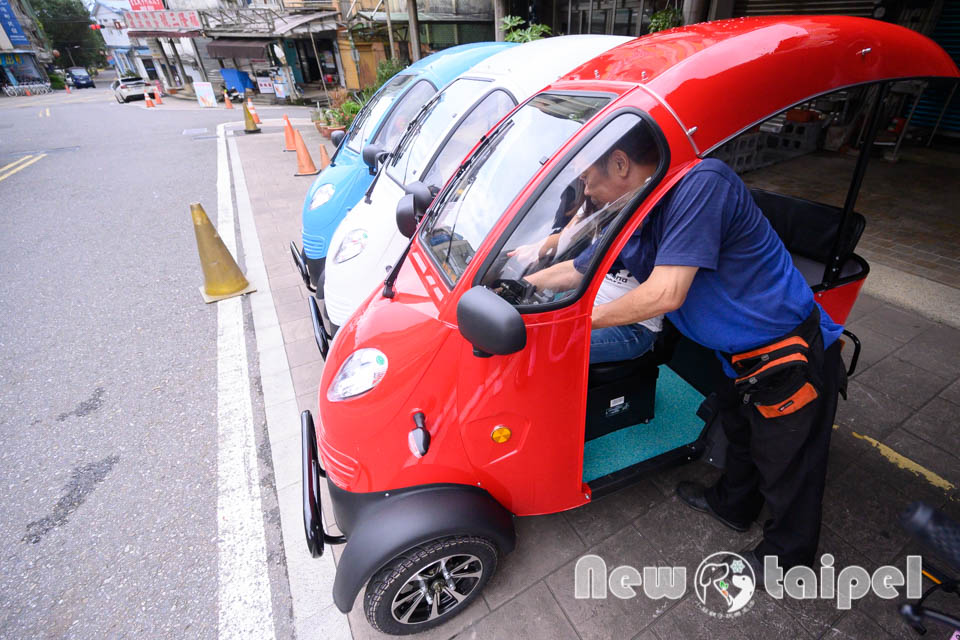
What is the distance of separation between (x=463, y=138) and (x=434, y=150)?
Result: 25 cm

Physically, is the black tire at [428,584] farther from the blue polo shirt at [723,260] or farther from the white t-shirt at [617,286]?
the white t-shirt at [617,286]

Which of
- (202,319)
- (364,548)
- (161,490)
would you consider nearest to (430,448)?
(364,548)

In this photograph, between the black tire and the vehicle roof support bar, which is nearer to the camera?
the black tire

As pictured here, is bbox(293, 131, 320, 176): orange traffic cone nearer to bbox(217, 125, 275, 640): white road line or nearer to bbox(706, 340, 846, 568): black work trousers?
bbox(217, 125, 275, 640): white road line

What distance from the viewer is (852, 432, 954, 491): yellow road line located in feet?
7.83

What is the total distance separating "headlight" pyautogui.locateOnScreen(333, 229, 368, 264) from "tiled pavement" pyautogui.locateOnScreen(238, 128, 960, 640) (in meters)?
1.04

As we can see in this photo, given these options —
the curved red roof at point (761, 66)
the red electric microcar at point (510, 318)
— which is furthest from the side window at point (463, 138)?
the curved red roof at point (761, 66)

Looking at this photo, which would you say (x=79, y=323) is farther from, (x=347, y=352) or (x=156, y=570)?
(x=347, y=352)

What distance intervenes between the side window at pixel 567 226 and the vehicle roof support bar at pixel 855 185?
1.29 meters

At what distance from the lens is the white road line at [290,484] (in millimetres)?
2016

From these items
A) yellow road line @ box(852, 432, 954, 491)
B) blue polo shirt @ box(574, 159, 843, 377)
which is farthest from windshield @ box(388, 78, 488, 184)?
yellow road line @ box(852, 432, 954, 491)

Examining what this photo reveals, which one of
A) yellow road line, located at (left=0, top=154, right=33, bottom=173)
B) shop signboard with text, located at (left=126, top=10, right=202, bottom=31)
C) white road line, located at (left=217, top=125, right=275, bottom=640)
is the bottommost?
white road line, located at (left=217, top=125, right=275, bottom=640)

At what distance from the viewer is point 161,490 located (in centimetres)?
268

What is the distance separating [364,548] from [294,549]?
98 centimetres
